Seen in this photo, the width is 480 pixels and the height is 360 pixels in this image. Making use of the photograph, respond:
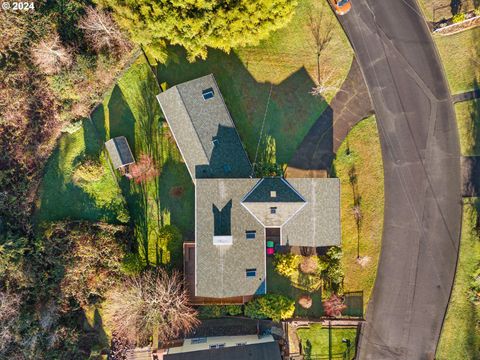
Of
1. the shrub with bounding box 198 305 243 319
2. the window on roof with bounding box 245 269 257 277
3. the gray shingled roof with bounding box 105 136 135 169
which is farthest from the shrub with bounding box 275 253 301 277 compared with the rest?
the gray shingled roof with bounding box 105 136 135 169

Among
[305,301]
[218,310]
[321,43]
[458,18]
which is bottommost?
[218,310]

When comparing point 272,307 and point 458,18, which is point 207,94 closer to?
point 272,307

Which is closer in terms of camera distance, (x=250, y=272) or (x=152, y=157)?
(x=250, y=272)

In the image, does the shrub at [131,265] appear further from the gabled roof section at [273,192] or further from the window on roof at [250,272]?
the gabled roof section at [273,192]

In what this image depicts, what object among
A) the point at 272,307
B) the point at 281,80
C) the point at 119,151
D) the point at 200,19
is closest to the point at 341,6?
the point at 281,80

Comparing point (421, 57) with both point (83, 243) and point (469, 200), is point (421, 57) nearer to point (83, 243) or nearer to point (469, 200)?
point (469, 200)

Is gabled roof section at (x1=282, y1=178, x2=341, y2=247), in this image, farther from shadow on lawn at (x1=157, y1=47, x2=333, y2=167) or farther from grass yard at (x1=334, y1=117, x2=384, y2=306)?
shadow on lawn at (x1=157, y1=47, x2=333, y2=167)
